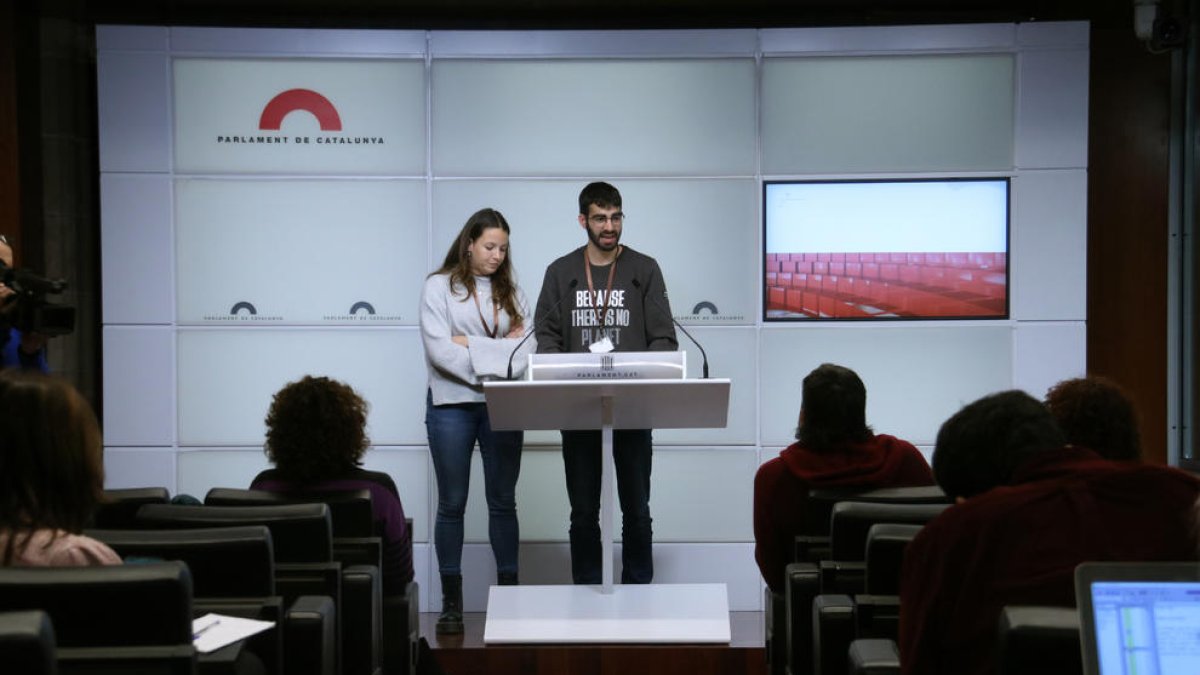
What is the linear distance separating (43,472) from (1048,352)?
16.1 ft

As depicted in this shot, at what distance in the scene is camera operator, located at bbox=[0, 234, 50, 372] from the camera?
429cm

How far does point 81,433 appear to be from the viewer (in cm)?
237

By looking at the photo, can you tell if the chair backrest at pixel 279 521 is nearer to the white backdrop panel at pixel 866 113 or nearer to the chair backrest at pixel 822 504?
the chair backrest at pixel 822 504

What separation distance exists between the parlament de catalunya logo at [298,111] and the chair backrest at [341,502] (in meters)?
2.86

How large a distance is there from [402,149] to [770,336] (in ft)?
6.50

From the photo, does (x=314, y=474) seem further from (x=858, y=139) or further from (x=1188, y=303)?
(x=1188, y=303)

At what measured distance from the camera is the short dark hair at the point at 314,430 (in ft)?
12.6

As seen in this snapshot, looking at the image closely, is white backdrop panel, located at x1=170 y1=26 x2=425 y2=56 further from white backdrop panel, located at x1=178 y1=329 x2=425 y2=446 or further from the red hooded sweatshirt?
the red hooded sweatshirt

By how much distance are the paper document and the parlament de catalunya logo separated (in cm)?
382

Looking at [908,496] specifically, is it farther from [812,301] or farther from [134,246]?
[134,246]

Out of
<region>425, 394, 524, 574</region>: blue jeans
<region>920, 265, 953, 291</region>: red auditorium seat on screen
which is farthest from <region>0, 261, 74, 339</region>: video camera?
<region>920, 265, 953, 291</region>: red auditorium seat on screen

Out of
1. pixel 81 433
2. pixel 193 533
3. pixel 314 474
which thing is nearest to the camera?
pixel 81 433

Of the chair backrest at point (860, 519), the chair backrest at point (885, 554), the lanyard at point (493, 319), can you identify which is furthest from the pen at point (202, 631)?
the lanyard at point (493, 319)

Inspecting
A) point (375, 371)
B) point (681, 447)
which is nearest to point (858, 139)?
point (681, 447)
